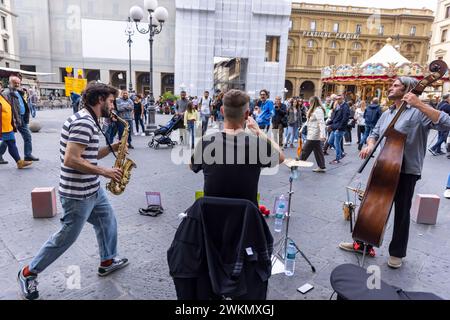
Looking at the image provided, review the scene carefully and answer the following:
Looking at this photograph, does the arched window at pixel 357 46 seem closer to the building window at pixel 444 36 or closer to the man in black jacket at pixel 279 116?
the building window at pixel 444 36

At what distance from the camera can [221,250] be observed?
1.75 metres

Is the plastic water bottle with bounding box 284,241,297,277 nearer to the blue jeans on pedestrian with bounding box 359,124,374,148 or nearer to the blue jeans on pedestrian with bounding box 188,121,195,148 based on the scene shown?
the blue jeans on pedestrian with bounding box 188,121,195,148

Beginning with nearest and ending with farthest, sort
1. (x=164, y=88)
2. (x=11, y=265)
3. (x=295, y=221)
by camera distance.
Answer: (x=11, y=265) → (x=295, y=221) → (x=164, y=88)

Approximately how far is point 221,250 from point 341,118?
292 inches

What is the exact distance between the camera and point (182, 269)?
1.71m

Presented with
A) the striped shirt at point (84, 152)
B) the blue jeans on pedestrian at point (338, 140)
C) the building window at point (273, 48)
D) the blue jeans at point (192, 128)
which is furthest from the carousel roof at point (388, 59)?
the striped shirt at point (84, 152)

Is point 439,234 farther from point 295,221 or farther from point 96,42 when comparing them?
point 96,42

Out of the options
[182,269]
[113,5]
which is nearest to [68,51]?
[113,5]

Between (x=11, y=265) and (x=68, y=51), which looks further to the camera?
(x=68, y=51)

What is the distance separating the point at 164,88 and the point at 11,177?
136 ft

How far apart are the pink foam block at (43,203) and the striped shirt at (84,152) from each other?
6.27 ft

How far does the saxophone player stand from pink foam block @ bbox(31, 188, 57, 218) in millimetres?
1705

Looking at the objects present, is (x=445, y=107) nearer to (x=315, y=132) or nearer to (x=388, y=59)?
(x=315, y=132)

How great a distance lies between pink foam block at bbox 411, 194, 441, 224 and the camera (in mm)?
4262
